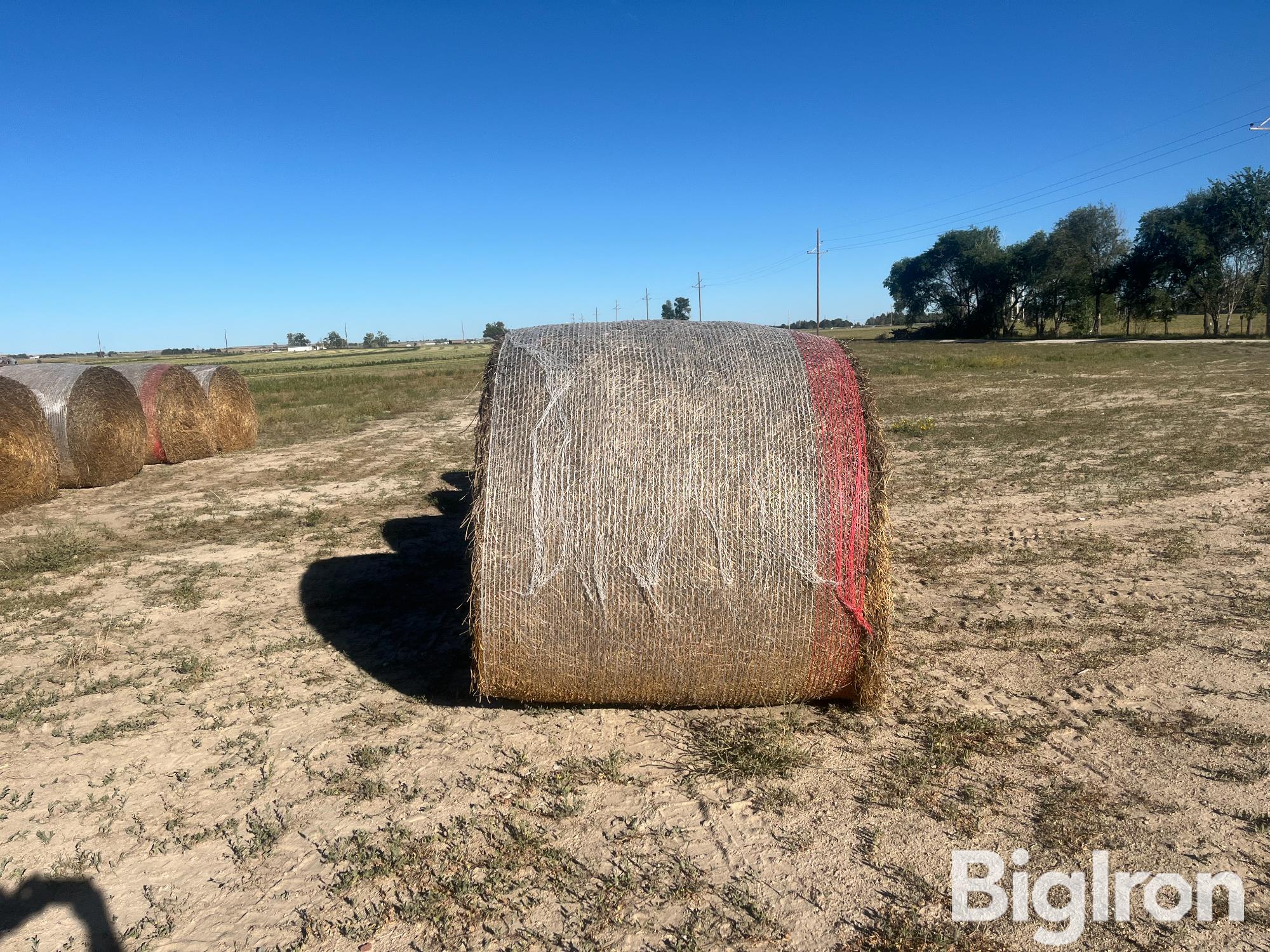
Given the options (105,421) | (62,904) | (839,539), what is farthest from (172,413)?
(839,539)

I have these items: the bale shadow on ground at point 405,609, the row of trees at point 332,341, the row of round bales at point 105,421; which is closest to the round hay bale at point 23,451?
the row of round bales at point 105,421

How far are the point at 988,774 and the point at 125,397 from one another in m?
14.3

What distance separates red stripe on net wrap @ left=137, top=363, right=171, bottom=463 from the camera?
45.3ft

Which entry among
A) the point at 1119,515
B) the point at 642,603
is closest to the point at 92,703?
the point at 642,603

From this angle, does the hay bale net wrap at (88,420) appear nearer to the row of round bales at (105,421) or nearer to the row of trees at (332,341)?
the row of round bales at (105,421)

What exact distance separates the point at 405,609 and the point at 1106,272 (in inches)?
2484

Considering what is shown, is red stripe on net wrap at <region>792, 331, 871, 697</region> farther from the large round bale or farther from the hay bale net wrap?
the hay bale net wrap

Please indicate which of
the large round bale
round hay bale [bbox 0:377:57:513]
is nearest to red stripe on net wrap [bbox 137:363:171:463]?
round hay bale [bbox 0:377:57:513]

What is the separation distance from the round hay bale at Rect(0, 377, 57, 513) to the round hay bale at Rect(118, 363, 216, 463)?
8.50ft

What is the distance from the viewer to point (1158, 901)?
2.95 meters

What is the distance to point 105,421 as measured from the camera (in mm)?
12188

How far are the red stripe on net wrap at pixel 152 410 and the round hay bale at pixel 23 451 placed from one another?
2.52 meters

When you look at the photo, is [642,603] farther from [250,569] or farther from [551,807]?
[250,569]

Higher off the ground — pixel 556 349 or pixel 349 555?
pixel 556 349
